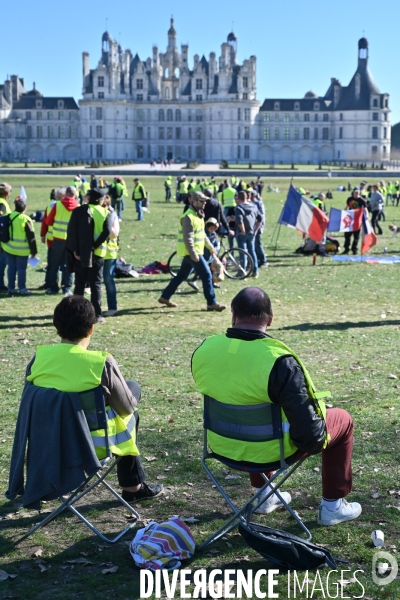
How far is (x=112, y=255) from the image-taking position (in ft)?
39.2

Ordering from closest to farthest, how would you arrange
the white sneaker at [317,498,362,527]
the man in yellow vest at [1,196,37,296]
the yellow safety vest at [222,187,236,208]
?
the white sneaker at [317,498,362,527]
the man in yellow vest at [1,196,37,296]
the yellow safety vest at [222,187,236,208]

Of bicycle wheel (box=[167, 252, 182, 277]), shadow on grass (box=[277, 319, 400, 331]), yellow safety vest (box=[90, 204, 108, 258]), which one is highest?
yellow safety vest (box=[90, 204, 108, 258])

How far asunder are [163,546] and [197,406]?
309 cm

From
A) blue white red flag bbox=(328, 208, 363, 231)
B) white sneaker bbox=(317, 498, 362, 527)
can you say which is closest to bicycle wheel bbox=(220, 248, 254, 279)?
blue white red flag bbox=(328, 208, 363, 231)

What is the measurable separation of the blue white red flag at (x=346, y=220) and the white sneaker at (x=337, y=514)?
1456cm

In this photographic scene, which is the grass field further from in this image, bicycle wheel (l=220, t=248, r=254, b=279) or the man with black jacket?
the man with black jacket

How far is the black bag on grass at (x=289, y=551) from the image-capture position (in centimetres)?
464

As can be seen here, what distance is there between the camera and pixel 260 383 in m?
4.54

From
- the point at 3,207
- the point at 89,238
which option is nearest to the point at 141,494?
the point at 89,238

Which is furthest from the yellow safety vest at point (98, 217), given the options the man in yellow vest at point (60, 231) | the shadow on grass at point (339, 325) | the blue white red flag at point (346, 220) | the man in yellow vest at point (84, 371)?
the blue white red flag at point (346, 220)

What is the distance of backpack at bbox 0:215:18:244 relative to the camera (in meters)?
13.5

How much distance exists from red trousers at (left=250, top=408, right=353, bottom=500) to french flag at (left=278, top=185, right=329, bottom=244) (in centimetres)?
1275

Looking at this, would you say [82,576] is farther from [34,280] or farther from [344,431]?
[34,280]

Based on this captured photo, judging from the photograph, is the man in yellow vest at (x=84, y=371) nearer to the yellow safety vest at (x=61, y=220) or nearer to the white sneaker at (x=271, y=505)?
the white sneaker at (x=271, y=505)
